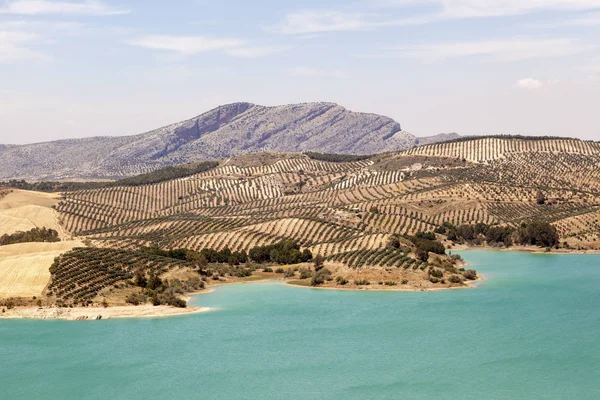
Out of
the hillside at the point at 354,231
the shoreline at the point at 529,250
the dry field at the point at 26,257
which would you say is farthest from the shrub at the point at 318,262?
the shoreline at the point at 529,250

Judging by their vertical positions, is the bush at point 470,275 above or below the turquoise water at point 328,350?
above

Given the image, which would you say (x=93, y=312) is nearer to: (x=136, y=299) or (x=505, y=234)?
(x=136, y=299)

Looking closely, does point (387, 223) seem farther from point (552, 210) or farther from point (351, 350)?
point (351, 350)

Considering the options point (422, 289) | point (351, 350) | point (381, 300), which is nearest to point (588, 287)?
point (422, 289)

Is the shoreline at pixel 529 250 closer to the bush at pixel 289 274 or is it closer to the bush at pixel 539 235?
the bush at pixel 539 235

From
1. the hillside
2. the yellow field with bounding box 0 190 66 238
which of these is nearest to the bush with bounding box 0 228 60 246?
the hillside

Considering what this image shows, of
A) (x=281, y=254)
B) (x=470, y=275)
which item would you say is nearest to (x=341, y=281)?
(x=470, y=275)

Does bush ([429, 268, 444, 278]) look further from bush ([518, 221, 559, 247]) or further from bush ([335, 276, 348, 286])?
bush ([518, 221, 559, 247])

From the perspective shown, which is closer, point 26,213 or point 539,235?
point 539,235
